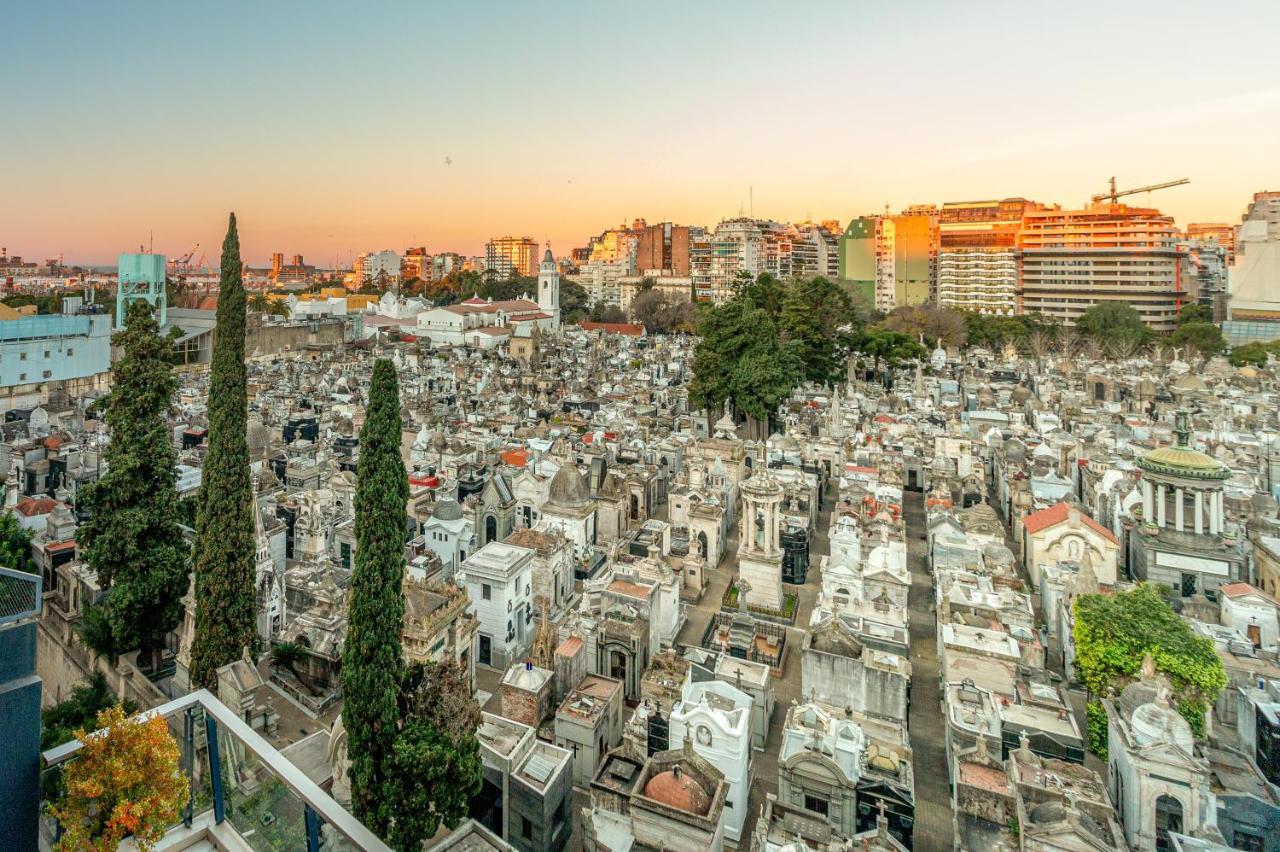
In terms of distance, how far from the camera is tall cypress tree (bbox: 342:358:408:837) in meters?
10.3

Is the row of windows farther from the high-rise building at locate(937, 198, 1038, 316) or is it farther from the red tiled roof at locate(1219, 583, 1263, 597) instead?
the high-rise building at locate(937, 198, 1038, 316)

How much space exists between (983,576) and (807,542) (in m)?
6.52

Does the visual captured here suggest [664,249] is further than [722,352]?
Yes

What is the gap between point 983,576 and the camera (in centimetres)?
2114

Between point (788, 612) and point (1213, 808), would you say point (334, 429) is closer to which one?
point (788, 612)

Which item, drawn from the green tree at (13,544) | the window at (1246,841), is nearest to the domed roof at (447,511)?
the green tree at (13,544)

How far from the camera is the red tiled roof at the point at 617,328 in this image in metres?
100

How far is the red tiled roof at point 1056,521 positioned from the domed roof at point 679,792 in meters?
17.3

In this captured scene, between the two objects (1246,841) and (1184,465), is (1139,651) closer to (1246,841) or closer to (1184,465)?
(1246,841)

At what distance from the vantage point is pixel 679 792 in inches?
470

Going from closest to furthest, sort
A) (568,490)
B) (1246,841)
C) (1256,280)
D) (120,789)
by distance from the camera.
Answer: (120,789) → (1246,841) → (568,490) → (1256,280)

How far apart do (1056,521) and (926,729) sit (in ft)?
34.6

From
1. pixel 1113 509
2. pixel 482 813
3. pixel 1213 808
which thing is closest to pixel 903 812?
pixel 1213 808

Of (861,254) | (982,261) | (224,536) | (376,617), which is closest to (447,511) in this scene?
(224,536)
